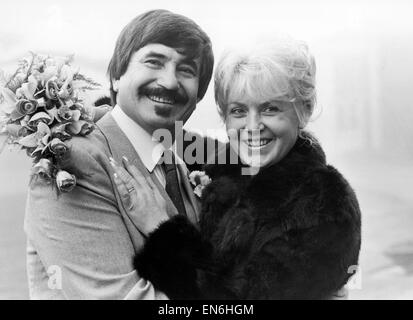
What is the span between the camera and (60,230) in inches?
98.5

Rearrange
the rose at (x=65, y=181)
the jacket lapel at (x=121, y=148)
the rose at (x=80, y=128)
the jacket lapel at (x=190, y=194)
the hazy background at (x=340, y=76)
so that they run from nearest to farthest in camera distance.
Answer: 1. the rose at (x=65, y=181)
2. the rose at (x=80, y=128)
3. the jacket lapel at (x=121, y=148)
4. the jacket lapel at (x=190, y=194)
5. the hazy background at (x=340, y=76)

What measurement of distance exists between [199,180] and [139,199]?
37 centimetres

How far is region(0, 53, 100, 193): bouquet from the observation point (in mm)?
2471

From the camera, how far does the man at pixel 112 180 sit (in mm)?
2523

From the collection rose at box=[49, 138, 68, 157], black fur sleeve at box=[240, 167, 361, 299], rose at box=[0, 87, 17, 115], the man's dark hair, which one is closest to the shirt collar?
the man's dark hair

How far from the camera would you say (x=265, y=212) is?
2.58 meters

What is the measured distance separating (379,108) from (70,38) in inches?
60.6

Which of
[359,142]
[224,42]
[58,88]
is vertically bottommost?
[359,142]

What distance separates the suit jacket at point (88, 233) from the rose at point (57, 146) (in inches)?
2.0

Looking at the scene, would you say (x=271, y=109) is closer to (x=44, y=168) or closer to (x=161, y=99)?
(x=161, y=99)

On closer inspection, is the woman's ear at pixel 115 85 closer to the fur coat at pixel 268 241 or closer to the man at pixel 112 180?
the man at pixel 112 180

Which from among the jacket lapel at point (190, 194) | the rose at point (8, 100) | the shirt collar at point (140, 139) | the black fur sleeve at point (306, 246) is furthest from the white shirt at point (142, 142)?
the black fur sleeve at point (306, 246)
